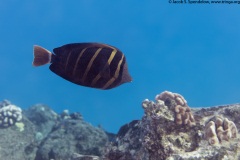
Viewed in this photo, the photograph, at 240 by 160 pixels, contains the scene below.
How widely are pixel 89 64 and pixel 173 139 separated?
1.82m

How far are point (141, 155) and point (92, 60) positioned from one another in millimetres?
1836

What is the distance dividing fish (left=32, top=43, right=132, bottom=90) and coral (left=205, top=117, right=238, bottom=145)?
172 centimetres

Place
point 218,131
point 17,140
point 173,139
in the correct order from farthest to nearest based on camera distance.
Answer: point 17,140
point 218,131
point 173,139

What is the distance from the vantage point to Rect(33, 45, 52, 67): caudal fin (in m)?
2.80

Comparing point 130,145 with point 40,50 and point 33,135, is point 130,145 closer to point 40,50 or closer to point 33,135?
point 40,50

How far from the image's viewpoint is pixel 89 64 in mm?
2738

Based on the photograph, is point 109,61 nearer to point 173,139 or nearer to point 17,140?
point 173,139

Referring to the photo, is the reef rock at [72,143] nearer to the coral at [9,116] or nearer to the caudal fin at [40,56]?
the coral at [9,116]

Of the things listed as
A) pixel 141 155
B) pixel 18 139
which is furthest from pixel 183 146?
pixel 18 139

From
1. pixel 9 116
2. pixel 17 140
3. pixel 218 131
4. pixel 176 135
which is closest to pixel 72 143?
pixel 17 140

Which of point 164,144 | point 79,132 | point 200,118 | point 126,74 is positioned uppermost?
point 79,132

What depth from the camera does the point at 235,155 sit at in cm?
340

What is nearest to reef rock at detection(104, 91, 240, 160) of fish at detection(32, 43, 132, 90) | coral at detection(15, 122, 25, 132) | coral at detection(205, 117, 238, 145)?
coral at detection(205, 117, 238, 145)

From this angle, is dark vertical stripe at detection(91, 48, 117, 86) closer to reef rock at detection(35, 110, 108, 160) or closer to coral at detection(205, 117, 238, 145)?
coral at detection(205, 117, 238, 145)
